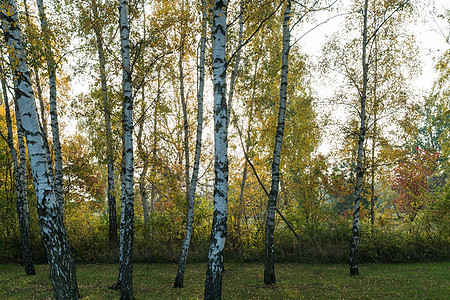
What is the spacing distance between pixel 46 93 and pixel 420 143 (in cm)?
3581

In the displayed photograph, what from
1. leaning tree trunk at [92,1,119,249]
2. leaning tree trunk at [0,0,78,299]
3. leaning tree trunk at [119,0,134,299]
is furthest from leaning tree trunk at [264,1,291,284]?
leaning tree trunk at [0,0,78,299]

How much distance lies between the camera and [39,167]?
14.5 feet

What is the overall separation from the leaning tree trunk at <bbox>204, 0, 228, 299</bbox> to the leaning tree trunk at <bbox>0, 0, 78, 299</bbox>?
2.21 meters

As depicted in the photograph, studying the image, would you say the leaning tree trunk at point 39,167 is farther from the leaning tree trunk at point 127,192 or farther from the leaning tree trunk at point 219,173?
the leaning tree trunk at point 219,173

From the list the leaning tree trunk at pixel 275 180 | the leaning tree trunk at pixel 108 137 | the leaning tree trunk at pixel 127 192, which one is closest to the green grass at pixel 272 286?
the leaning tree trunk at pixel 275 180

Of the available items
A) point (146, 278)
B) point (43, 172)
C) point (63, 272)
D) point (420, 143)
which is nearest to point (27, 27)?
point (43, 172)

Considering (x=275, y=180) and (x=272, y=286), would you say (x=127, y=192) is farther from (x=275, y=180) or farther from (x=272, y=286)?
(x=272, y=286)

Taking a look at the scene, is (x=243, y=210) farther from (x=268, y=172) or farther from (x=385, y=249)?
(x=385, y=249)

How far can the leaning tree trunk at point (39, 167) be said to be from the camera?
439cm

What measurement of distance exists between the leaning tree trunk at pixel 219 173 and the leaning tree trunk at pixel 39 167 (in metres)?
2.21

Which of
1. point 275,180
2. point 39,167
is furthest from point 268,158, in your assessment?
point 39,167

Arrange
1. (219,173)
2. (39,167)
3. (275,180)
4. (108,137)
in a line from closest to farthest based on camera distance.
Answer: (39,167), (219,173), (275,180), (108,137)

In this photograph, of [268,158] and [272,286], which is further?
[268,158]

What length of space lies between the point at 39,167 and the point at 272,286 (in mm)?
6852
